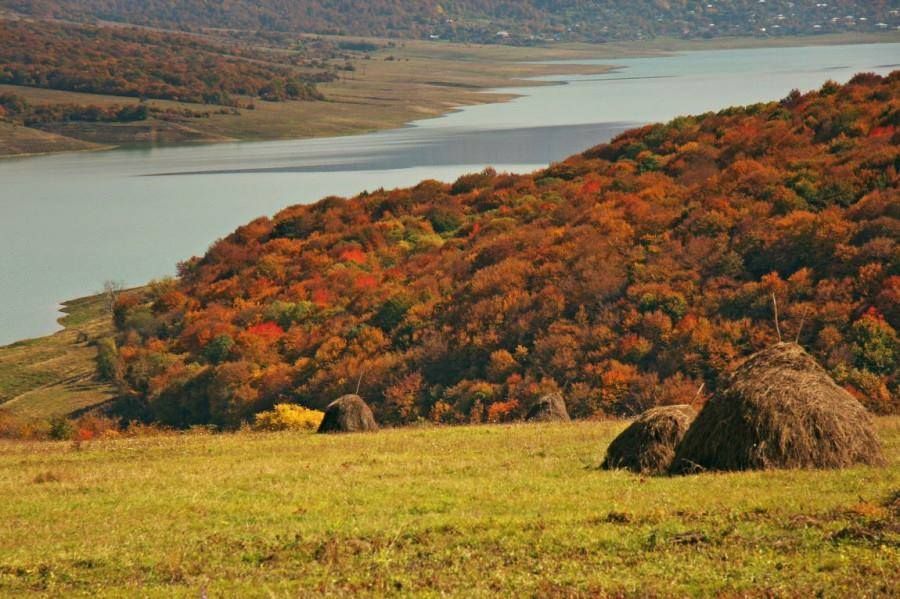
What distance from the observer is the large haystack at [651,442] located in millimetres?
17781

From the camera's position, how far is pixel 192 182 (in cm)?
13488

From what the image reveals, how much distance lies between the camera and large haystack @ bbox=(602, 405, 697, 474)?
58.3 ft

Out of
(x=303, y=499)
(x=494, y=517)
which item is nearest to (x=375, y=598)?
(x=494, y=517)

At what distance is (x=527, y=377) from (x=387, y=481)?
19283 millimetres

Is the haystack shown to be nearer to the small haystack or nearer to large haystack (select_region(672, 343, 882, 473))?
the small haystack

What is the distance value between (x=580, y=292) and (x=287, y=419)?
501 inches

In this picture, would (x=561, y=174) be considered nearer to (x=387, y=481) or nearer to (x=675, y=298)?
(x=675, y=298)

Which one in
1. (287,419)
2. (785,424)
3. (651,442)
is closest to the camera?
(785,424)

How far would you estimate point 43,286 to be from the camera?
274 feet

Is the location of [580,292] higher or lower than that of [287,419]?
higher

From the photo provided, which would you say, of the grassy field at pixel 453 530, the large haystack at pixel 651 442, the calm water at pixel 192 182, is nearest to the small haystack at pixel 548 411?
the grassy field at pixel 453 530

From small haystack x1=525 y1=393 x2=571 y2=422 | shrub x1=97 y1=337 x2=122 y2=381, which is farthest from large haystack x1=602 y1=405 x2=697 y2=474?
shrub x1=97 y1=337 x2=122 y2=381

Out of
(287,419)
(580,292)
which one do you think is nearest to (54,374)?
(287,419)

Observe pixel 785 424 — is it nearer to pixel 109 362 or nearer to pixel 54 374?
pixel 109 362
